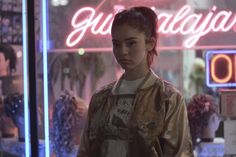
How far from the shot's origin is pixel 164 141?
153 cm

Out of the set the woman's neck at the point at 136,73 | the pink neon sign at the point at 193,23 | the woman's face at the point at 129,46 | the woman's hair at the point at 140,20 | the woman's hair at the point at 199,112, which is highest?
the pink neon sign at the point at 193,23

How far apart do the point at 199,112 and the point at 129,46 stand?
63.7 inches

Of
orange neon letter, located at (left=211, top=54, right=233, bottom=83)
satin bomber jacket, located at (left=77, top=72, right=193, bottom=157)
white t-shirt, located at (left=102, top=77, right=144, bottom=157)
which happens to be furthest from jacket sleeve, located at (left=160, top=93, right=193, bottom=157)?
orange neon letter, located at (left=211, top=54, right=233, bottom=83)

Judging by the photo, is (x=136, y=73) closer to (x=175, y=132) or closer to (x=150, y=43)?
(x=150, y=43)

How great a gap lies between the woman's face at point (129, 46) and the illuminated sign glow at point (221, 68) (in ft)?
5.02

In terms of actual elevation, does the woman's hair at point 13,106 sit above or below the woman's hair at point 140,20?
below

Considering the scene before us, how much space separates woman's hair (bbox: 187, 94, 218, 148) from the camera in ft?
10.1

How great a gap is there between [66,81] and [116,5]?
0.57m

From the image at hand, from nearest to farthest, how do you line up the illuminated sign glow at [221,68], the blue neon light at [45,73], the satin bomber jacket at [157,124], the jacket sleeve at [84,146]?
the satin bomber jacket at [157,124]
the jacket sleeve at [84,146]
the illuminated sign glow at [221,68]
the blue neon light at [45,73]

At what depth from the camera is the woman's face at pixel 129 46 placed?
155cm

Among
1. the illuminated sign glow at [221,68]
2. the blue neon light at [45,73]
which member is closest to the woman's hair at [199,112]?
the illuminated sign glow at [221,68]

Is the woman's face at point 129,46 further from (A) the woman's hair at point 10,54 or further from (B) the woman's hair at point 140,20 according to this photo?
(A) the woman's hair at point 10,54

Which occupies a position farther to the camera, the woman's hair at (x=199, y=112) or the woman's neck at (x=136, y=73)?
the woman's hair at (x=199, y=112)

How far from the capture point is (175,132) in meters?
1.53
